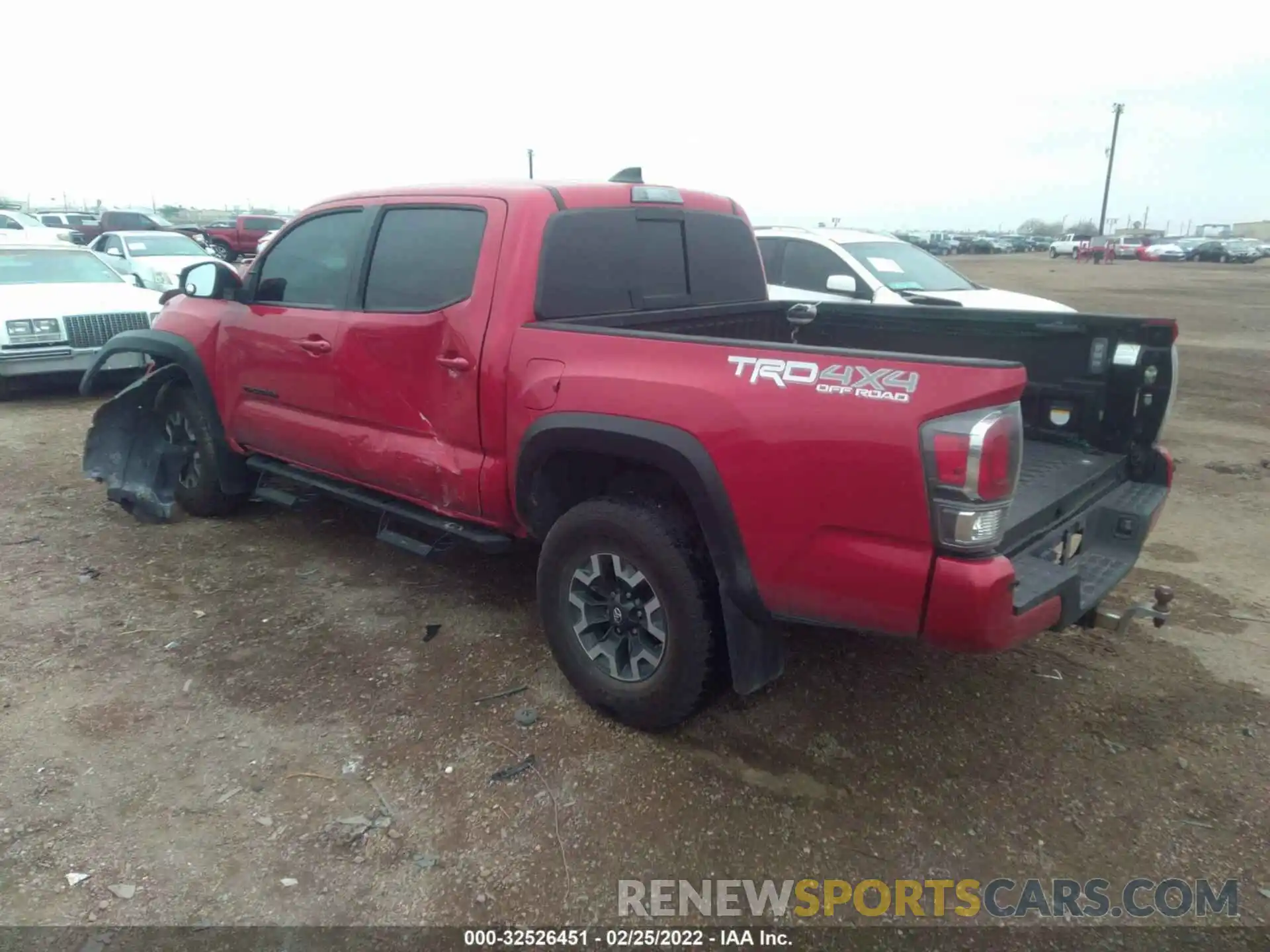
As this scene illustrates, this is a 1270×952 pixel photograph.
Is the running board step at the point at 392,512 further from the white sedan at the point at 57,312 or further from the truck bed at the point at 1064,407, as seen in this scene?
the white sedan at the point at 57,312

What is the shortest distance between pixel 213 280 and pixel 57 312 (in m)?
5.38

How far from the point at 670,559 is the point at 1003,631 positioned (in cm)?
107

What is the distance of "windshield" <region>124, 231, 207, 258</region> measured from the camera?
47.8 ft

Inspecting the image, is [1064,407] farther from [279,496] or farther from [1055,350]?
[279,496]

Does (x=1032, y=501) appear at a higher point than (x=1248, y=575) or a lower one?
higher

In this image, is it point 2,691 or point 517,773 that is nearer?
point 517,773

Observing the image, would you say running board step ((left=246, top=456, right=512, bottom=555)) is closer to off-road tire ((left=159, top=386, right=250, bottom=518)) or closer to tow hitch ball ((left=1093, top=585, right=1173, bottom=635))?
off-road tire ((left=159, top=386, right=250, bottom=518))

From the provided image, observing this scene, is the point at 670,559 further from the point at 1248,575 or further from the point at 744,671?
the point at 1248,575

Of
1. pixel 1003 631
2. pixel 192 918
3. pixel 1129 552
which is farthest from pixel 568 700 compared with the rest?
pixel 1129 552

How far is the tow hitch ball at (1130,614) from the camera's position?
306 cm

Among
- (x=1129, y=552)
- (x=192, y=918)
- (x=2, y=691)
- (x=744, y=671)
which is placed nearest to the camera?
(x=192, y=918)

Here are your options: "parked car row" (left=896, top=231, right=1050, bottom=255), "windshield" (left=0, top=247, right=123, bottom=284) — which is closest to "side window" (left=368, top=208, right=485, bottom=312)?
"windshield" (left=0, top=247, right=123, bottom=284)

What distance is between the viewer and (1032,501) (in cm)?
308

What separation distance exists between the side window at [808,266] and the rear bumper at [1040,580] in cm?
520
